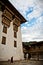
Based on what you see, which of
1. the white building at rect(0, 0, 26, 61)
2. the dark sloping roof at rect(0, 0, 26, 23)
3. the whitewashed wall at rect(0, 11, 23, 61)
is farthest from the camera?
the dark sloping roof at rect(0, 0, 26, 23)

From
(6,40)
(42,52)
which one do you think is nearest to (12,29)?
(6,40)

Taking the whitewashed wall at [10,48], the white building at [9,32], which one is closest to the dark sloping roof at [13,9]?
the white building at [9,32]

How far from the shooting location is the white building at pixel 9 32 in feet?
45.7

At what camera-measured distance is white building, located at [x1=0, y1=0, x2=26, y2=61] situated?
45.7 feet

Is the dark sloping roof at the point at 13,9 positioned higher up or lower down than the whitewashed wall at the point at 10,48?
higher up

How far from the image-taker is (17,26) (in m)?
17.9

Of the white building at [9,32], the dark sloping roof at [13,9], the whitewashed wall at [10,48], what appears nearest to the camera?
the whitewashed wall at [10,48]

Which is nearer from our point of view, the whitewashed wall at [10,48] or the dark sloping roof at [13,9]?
the whitewashed wall at [10,48]

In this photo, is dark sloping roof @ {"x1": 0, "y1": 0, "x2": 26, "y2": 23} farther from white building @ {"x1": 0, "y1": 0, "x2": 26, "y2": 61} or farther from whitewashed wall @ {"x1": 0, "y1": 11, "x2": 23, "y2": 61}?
whitewashed wall @ {"x1": 0, "y1": 11, "x2": 23, "y2": 61}

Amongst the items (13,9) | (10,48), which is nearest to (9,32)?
(10,48)

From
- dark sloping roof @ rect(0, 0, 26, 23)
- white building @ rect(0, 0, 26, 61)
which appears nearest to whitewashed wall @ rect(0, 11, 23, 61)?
white building @ rect(0, 0, 26, 61)

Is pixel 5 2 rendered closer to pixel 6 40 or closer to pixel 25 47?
pixel 6 40

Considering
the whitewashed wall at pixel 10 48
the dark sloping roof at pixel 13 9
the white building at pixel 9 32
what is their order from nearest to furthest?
the whitewashed wall at pixel 10 48, the white building at pixel 9 32, the dark sloping roof at pixel 13 9

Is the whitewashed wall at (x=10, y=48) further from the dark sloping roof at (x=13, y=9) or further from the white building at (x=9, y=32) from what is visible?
the dark sloping roof at (x=13, y=9)
